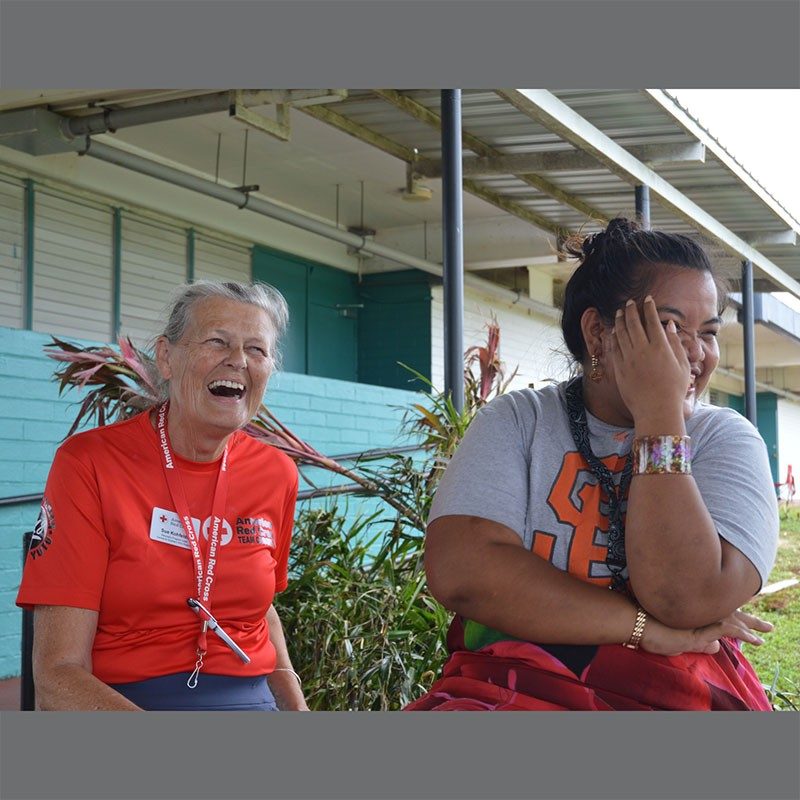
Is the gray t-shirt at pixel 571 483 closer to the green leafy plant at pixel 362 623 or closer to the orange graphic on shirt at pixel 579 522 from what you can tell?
the orange graphic on shirt at pixel 579 522

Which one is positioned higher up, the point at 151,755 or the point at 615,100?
the point at 615,100

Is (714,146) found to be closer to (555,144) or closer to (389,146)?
(555,144)

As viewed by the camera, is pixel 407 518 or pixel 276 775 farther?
pixel 407 518

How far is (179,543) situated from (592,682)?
88cm

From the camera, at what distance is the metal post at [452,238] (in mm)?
4848

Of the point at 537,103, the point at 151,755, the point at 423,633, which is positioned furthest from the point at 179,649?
the point at 537,103

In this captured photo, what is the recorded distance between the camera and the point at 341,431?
26.2ft

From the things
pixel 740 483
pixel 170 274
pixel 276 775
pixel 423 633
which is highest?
pixel 170 274

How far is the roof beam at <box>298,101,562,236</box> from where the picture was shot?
6859mm

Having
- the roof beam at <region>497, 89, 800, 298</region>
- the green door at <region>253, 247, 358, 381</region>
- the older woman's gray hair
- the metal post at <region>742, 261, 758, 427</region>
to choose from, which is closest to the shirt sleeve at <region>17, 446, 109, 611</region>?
the older woman's gray hair

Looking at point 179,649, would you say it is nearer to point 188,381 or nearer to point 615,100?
point 188,381

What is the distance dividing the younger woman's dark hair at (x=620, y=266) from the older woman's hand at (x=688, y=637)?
55cm

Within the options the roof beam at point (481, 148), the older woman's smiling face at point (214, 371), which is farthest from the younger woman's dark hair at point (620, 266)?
the roof beam at point (481, 148)

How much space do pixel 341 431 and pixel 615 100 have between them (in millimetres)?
3353
